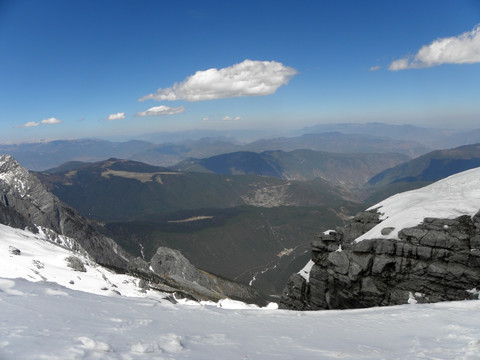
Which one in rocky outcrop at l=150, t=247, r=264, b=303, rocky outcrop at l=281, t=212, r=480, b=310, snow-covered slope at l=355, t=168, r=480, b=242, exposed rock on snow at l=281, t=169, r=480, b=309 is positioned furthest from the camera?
rocky outcrop at l=150, t=247, r=264, b=303

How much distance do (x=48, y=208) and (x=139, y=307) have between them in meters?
220

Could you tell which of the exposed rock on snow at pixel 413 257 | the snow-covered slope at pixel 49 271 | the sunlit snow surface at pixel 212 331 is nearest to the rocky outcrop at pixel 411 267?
the exposed rock on snow at pixel 413 257

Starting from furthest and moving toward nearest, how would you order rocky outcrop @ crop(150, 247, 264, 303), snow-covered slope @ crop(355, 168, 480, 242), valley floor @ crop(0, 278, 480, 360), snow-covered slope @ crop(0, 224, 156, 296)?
rocky outcrop @ crop(150, 247, 264, 303) < snow-covered slope @ crop(0, 224, 156, 296) < snow-covered slope @ crop(355, 168, 480, 242) < valley floor @ crop(0, 278, 480, 360)

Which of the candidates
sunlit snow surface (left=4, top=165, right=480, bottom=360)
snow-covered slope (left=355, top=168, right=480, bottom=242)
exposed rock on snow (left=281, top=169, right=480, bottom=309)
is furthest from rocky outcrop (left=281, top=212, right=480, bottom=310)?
sunlit snow surface (left=4, top=165, right=480, bottom=360)

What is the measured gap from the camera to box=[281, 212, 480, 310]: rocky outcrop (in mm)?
25297

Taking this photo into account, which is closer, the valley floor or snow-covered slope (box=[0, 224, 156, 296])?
the valley floor

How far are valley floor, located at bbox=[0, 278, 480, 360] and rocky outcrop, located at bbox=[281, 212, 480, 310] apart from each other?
6.13m

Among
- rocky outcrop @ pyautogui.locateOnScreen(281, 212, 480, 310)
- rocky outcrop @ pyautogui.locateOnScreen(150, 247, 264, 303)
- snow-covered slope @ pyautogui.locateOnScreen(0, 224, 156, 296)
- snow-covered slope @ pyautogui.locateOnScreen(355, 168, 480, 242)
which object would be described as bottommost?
rocky outcrop @ pyautogui.locateOnScreen(150, 247, 264, 303)

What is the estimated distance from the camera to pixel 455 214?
27875 millimetres

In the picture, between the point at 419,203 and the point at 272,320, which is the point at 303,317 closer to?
the point at 272,320

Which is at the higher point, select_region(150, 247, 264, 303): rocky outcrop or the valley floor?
the valley floor

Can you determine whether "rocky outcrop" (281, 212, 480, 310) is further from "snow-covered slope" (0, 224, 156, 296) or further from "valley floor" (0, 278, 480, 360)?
"snow-covered slope" (0, 224, 156, 296)

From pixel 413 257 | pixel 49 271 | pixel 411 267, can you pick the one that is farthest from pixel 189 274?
pixel 413 257

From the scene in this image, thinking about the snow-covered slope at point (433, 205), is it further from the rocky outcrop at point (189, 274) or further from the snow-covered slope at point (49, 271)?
the rocky outcrop at point (189, 274)
